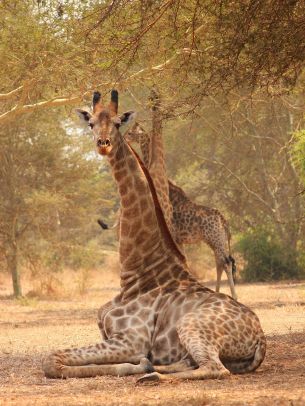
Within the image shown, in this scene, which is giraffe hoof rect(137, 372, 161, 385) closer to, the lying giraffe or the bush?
the lying giraffe

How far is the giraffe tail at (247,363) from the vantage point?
7438 mm

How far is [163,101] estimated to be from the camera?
11.9m

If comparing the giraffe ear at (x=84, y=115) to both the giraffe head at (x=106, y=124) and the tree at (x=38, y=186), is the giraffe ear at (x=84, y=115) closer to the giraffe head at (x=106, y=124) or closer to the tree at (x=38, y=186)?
the giraffe head at (x=106, y=124)

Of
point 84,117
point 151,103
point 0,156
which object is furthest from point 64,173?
point 84,117

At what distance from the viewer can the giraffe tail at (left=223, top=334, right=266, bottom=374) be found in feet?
24.4

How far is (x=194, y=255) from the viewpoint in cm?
2958

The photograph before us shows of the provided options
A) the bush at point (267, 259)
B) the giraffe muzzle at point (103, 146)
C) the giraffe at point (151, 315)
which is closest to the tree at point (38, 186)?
the bush at point (267, 259)

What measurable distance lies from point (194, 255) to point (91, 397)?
77.3 feet

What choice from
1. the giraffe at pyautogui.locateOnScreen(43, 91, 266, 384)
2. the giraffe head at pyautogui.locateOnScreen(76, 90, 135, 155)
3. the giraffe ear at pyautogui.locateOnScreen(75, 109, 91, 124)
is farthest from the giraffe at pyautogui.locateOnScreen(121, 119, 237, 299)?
the giraffe at pyautogui.locateOnScreen(43, 91, 266, 384)

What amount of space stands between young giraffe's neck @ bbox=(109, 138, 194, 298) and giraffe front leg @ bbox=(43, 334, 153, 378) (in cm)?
59

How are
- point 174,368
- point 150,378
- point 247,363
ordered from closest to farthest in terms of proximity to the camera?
point 150,378 < point 174,368 < point 247,363

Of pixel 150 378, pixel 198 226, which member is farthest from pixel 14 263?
pixel 150 378

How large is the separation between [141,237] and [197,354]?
1.51m

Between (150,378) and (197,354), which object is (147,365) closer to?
(197,354)
